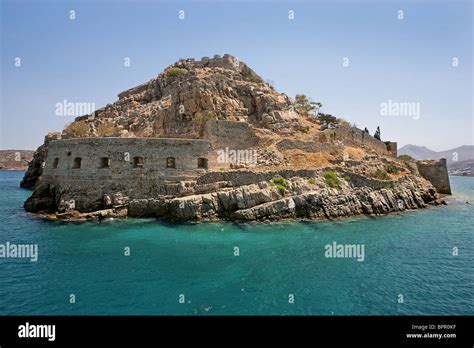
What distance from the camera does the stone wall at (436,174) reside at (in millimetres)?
43969

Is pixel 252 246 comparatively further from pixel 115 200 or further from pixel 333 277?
pixel 115 200

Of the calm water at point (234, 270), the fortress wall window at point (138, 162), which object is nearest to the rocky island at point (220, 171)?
the fortress wall window at point (138, 162)

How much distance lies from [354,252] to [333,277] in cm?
428

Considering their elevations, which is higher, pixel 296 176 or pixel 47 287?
pixel 296 176

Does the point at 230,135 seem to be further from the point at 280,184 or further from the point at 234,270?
the point at 234,270

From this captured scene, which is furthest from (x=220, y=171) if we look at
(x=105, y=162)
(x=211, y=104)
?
(x=211, y=104)

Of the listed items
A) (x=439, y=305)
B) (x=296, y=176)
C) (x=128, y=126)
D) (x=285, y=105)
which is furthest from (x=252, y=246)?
(x=128, y=126)

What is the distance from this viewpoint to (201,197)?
2647 cm

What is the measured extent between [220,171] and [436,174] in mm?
33382

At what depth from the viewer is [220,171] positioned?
94.8 feet

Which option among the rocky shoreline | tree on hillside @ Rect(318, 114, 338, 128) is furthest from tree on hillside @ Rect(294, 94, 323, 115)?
→ the rocky shoreline

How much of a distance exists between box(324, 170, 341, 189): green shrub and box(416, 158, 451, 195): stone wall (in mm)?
21493

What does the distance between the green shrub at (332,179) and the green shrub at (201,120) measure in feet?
46.7

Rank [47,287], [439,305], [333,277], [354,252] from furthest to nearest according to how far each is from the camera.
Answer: [354,252] → [333,277] → [47,287] → [439,305]
